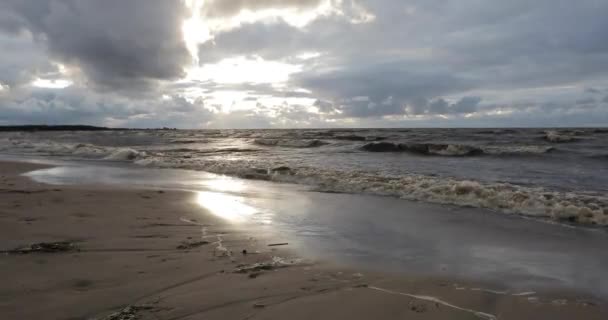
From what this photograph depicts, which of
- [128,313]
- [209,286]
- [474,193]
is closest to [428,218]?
[474,193]

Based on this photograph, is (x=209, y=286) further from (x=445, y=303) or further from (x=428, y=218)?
(x=428, y=218)

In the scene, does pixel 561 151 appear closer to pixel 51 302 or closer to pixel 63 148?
pixel 51 302

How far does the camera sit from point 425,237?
568 cm

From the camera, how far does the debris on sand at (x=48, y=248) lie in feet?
14.5

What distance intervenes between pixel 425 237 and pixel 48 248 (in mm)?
4772

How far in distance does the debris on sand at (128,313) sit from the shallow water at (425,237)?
2116 mm

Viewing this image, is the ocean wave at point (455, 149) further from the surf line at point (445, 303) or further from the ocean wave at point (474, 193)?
the surf line at point (445, 303)

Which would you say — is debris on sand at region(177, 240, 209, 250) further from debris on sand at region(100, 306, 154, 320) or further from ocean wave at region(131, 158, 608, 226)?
ocean wave at region(131, 158, 608, 226)

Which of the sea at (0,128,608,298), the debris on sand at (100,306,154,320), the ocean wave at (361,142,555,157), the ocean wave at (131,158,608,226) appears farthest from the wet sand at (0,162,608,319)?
the ocean wave at (361,142,555,157)

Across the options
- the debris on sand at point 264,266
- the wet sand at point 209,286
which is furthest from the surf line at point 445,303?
the debris on sand at point 264,266

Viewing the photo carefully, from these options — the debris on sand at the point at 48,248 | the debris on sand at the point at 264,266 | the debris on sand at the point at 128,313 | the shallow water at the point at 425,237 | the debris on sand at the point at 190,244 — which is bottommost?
the shallow water at the point at 425,237

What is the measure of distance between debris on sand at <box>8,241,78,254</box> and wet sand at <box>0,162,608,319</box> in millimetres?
48

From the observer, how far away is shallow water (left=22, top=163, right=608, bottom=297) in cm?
427

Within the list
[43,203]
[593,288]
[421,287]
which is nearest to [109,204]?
[43,203]
